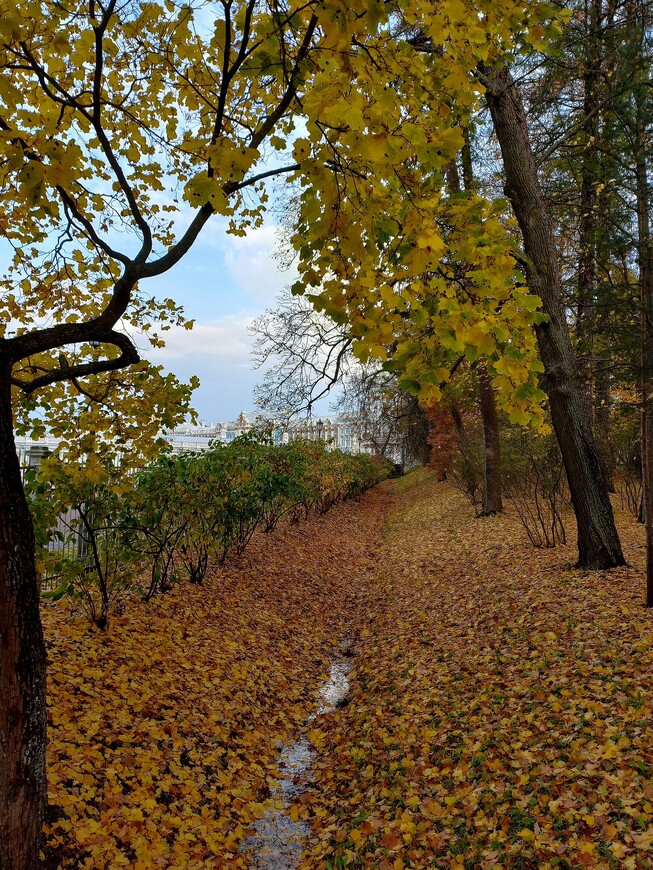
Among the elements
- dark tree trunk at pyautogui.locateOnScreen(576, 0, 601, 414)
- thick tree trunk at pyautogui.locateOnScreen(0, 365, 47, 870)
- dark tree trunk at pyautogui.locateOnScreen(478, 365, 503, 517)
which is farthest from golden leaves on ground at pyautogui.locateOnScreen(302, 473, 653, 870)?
dark tree trunk at pyautogui.locateOnScreen(478, 365, 503, 517)

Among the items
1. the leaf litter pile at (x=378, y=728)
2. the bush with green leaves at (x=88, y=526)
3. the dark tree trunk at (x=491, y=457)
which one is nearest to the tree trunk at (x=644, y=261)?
the leaf litter pile at (x=378, y=728)

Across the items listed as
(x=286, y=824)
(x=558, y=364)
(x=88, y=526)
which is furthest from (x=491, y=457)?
(x=286, y=824)

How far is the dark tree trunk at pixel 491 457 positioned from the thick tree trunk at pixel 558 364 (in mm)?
4810

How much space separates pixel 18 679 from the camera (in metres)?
2.04

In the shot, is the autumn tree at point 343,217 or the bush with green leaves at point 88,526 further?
the bush with green leaves at point 88,526

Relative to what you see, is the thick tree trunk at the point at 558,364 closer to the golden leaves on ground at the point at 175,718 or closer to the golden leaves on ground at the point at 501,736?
the golden leaves on ground at the point at 501,736

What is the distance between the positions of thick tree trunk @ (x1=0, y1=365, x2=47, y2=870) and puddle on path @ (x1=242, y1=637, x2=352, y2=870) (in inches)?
49.4

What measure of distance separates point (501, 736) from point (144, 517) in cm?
338

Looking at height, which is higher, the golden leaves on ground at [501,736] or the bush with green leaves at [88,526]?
the bush with green leaves at [88,526]

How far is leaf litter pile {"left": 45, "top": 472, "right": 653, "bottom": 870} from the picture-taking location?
2584 millimetres

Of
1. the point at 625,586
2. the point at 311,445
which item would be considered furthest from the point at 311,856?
the point at 311,445

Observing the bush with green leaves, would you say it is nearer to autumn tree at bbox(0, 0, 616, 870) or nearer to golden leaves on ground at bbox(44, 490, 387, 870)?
golden leaves on ground at bbox(44, 490, 387, 870)

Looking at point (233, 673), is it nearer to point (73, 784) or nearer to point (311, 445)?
point (73, 784)

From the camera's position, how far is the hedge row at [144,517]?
13.4ft
